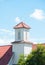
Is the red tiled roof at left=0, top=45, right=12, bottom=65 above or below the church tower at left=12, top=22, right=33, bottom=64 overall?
below

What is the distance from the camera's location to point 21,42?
62.0 meters

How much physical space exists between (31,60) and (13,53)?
42.1 ft

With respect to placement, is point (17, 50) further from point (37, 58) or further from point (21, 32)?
point (37, 58)

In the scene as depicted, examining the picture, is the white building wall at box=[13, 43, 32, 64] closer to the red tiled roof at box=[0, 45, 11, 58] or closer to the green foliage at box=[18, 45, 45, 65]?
the red tiled roof at box=[0, 45, 11, 58]

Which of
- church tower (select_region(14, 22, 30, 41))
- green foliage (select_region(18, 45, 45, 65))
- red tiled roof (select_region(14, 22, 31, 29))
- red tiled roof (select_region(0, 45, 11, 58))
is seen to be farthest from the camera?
red tiled roof (select_region(14, 22, 31, 29))

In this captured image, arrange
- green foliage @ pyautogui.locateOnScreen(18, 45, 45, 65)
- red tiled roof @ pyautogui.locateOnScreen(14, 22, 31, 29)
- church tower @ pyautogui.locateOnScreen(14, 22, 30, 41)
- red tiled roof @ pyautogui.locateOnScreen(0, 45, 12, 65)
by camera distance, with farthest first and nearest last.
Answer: red tiled roof @ pyautogui.locateOnScreen(14, 22, 31, 29) < church tower @ pyautogui.locateOnScreen(14, 22, 30, 41) < red tiled roof @ pyautogui.locateOnScreen(0, 45, 12, 65) < green foliage @ pyautogui.locateOnScreen(18, 45, 45, 65)

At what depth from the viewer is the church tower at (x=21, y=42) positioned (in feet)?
203

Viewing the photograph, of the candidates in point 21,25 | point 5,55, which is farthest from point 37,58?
point 21,25

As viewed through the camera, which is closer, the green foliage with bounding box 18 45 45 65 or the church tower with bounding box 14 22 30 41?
the green foliage with bounding box 18 45 45 65

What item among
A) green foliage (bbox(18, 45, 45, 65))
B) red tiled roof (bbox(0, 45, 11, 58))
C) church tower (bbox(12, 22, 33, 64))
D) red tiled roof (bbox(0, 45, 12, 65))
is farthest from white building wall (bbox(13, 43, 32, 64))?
green foliage (bbox(18, 45, 45, 65))

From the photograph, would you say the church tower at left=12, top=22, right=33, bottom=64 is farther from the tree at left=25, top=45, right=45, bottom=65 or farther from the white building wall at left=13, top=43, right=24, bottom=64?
the tree at left=25, top=45, right=45, bottom=65

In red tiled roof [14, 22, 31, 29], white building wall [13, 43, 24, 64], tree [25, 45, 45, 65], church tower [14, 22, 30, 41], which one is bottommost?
tree [25, 45, 45, 65]

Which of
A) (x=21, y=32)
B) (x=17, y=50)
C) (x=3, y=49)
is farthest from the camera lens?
(x=3, y=49)

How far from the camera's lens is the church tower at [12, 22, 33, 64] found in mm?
61781
